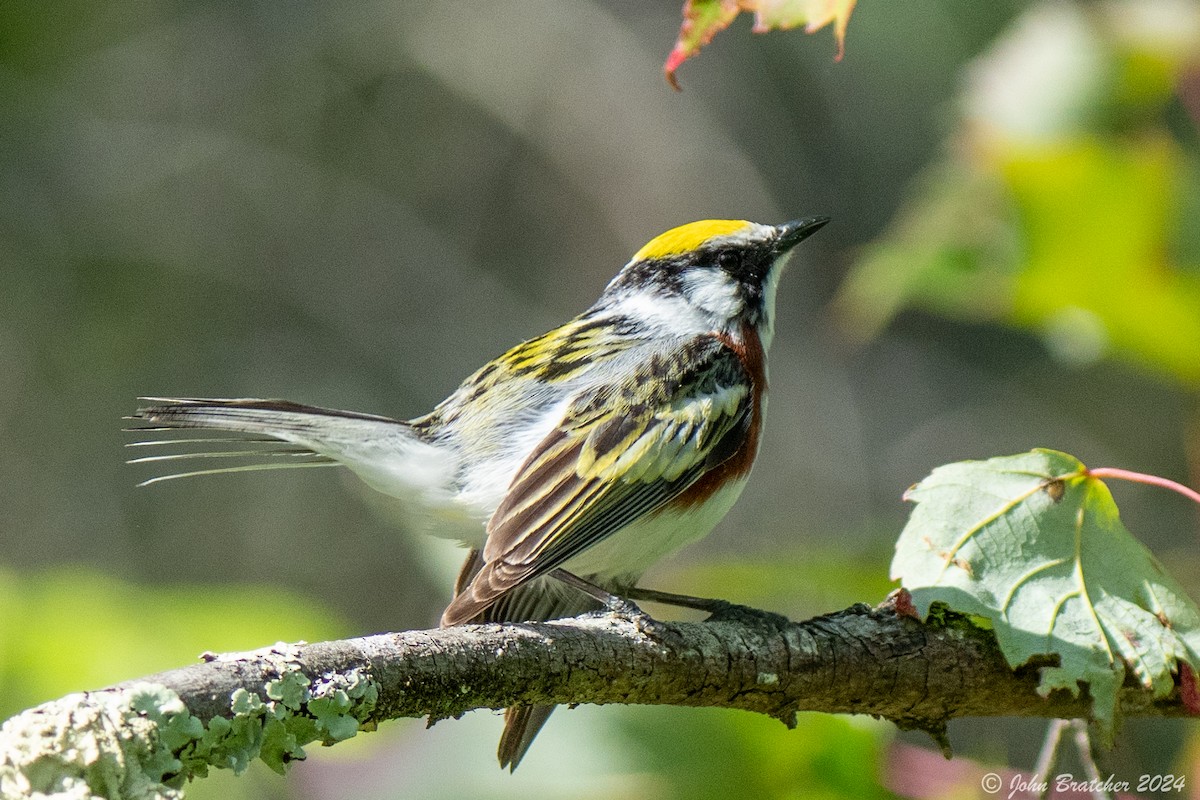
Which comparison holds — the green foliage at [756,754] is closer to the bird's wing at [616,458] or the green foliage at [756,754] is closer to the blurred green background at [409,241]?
the bird's wing at [616,458]

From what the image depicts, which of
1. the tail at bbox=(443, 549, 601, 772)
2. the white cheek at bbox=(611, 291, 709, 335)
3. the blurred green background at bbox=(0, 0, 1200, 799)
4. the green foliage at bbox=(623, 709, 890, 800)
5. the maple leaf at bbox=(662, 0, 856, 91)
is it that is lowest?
the green foliage at bbox=(623, 709, 890, 800)

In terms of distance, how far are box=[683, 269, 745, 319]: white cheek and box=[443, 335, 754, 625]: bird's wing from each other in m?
0.30

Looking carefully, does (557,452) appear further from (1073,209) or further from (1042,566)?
(1073,209)

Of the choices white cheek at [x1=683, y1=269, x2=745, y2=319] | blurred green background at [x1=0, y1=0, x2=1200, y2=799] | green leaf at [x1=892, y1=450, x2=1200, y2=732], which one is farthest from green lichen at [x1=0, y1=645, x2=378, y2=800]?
blurred green background at [x1=0, y1=0, x2=1200, y2=799]

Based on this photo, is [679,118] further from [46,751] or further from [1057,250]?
[46,751]

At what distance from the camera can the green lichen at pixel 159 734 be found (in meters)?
1.54

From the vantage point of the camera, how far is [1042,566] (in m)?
2.42

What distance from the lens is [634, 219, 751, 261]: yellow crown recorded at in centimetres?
390

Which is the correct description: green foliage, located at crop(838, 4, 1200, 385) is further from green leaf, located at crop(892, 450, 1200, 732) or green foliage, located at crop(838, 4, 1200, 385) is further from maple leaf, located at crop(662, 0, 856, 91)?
maple leaf, located at crop(662, 0, 856, 91)

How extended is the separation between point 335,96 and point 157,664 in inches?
265

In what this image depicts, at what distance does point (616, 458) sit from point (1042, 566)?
1.15 m

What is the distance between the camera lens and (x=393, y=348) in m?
9.31

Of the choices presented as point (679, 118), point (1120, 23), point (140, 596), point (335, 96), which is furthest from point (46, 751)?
point (335, 96)

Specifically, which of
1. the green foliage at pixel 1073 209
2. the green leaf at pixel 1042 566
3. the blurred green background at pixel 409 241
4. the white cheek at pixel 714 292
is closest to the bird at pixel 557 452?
the white cheek at pixel 714 292
